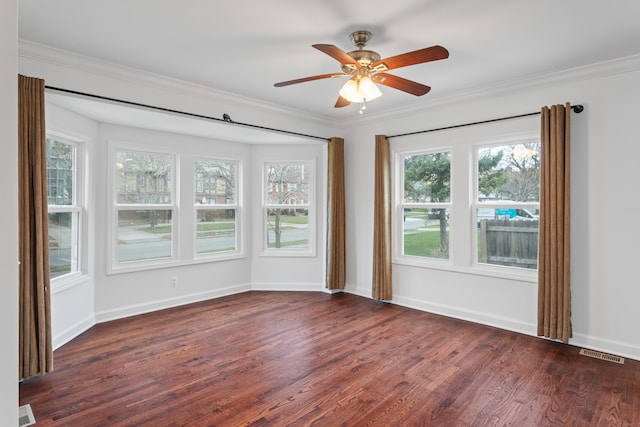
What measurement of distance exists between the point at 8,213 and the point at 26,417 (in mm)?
2143

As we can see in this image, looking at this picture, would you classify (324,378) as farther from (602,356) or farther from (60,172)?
(60,172)

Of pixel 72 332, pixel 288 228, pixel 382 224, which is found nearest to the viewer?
pixel 72 332

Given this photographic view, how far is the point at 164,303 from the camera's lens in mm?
4688

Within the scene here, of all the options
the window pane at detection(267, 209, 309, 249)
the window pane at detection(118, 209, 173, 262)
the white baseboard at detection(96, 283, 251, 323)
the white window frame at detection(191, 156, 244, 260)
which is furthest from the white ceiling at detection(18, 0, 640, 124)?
the white baseboard at detection(96, 283, 251, 323)

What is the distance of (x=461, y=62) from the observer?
3285 mm

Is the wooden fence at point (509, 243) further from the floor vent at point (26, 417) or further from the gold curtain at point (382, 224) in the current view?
the floor vent at point (26, 417)

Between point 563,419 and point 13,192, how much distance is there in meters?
3.12

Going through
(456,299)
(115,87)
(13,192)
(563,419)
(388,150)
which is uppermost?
(115,87)

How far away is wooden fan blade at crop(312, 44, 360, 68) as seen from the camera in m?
2.20

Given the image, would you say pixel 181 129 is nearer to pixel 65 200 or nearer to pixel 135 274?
pixel 65 200

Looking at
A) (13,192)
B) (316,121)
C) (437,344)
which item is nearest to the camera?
(13,192)

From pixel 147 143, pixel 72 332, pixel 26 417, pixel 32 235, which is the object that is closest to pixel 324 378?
pixel 26 417

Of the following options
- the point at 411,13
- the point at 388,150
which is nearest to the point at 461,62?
the point at 411,13

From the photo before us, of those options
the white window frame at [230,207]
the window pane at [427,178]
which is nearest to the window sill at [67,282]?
the white window frame at [230,207]
